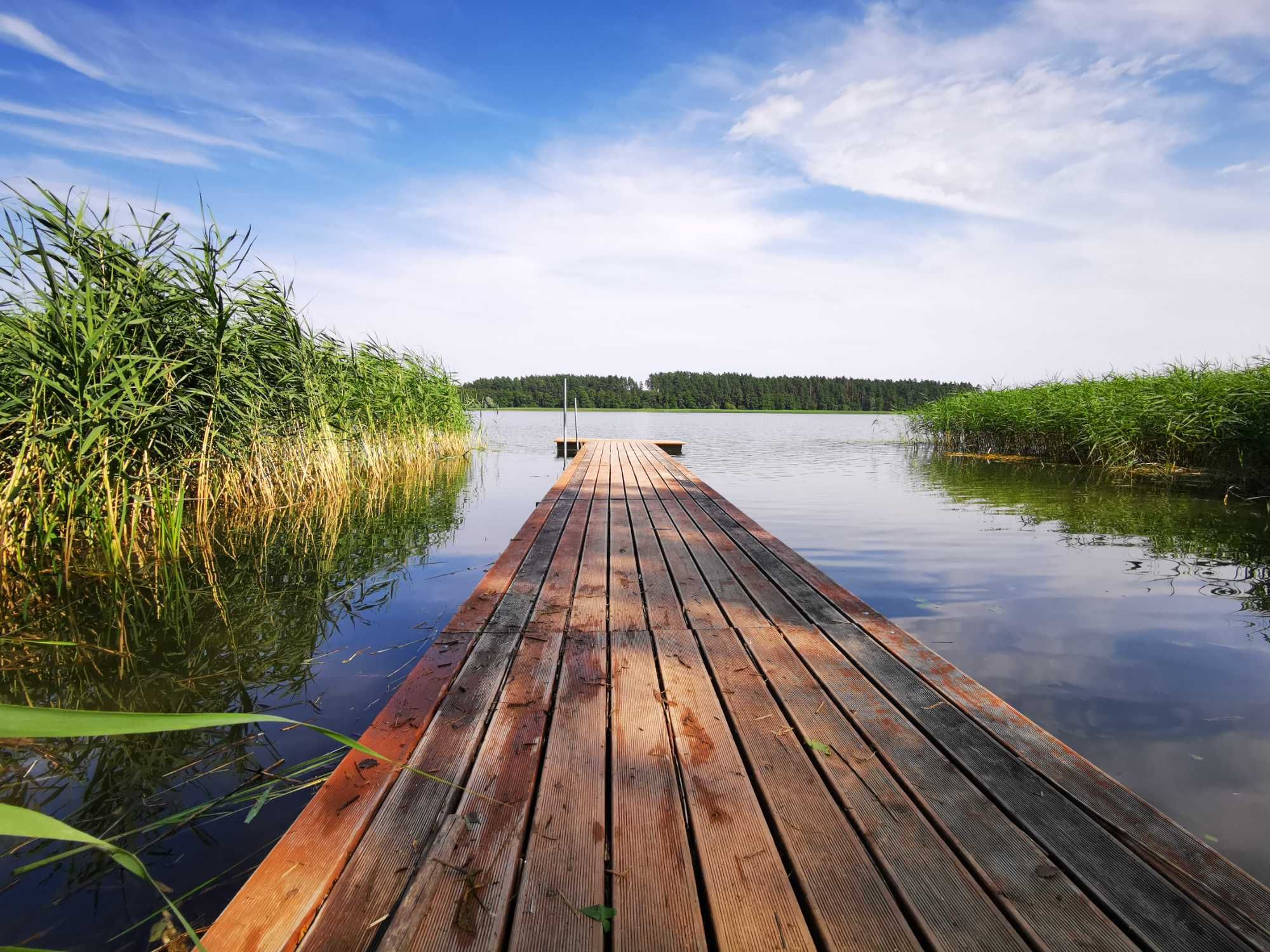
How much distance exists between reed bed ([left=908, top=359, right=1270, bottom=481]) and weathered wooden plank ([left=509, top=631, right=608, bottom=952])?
418 inches

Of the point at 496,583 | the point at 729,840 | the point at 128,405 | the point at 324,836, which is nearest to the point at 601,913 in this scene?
the point at 729,840

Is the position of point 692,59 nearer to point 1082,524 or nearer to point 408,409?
point 408,409

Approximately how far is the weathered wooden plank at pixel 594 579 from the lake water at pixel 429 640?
2.71 ft

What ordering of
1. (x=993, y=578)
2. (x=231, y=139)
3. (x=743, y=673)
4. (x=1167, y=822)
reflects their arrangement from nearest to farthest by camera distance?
(x=1167, y=822), (x=743, y=673), (x=993, y=578), (x=231, y=139)

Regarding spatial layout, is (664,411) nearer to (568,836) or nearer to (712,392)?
(712,392)

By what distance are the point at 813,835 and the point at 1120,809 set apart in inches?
27.3

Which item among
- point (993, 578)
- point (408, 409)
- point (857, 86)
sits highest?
point (857, 86)

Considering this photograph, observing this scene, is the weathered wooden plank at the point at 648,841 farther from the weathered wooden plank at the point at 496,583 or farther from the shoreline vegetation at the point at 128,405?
the shoreline vegetation at the point at 128,405

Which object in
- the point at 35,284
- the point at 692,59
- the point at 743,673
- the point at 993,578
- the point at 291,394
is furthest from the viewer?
the point at 692,59

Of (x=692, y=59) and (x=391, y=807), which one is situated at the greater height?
(x=692, y=59)

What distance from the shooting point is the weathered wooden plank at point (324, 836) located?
97 cm

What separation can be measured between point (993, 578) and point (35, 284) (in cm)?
641

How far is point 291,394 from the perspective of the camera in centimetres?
580

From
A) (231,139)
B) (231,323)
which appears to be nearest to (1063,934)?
(231,323)
